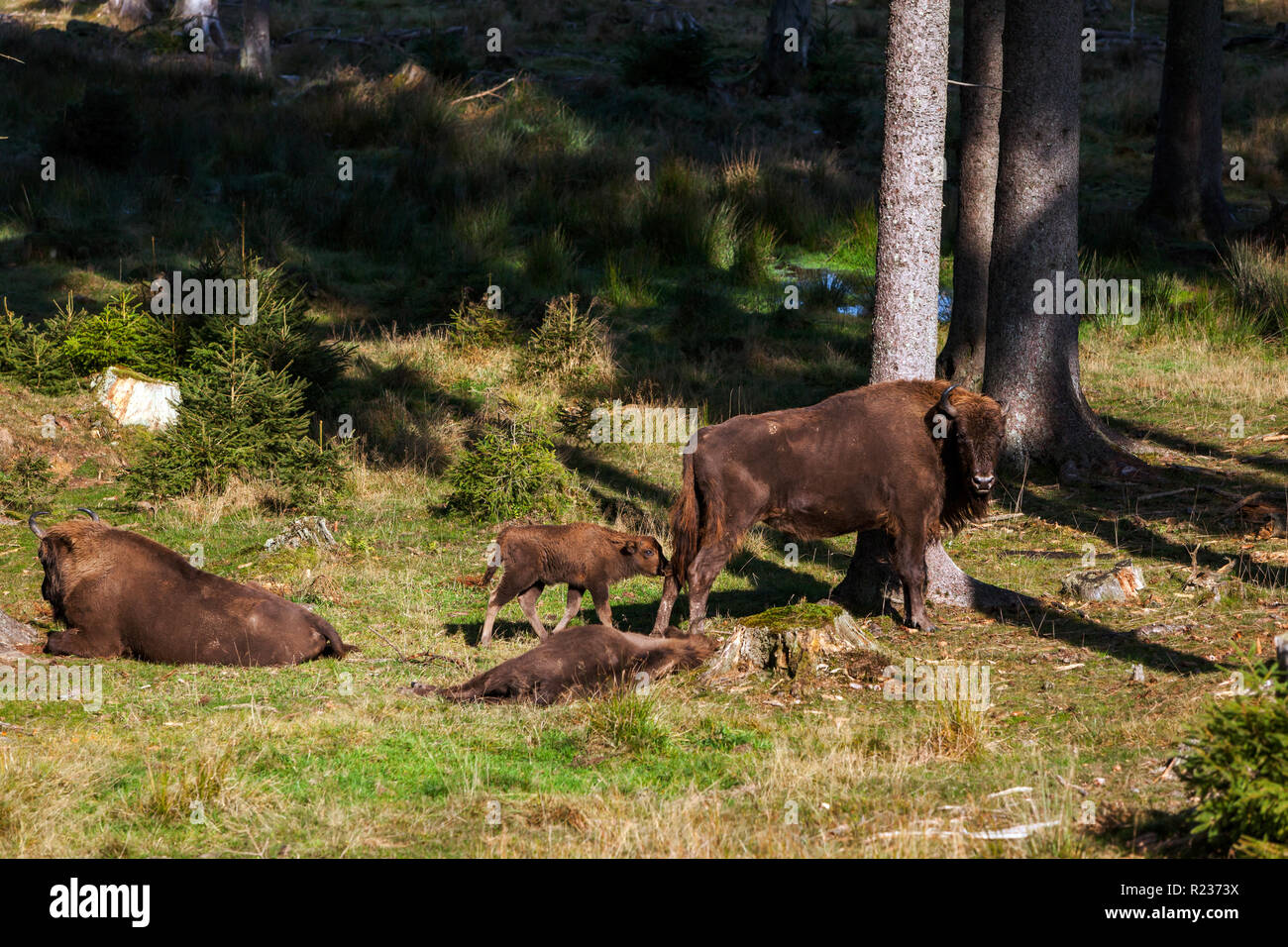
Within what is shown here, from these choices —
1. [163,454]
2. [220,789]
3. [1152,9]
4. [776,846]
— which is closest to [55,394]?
[163,454]

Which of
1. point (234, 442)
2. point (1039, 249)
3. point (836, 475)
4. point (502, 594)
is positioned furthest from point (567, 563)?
point (1039, 249)

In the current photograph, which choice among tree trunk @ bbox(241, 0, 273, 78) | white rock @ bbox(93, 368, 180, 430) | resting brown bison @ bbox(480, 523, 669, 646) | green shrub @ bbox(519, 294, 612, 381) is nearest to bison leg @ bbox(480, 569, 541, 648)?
resting brown bison @ bbox(480, 523, 669, 646)

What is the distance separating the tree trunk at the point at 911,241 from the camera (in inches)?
403

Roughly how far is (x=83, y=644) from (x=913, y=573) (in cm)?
644

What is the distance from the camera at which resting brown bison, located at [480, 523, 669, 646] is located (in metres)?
10.1

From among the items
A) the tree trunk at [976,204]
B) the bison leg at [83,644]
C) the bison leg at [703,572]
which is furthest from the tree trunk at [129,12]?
the bison leg at [703,572]

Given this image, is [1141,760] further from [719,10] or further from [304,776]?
[719,10]

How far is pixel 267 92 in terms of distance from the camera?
2797 centimetres

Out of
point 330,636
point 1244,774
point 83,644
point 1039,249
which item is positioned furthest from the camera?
point 1039,249

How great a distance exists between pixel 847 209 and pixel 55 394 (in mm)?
14200

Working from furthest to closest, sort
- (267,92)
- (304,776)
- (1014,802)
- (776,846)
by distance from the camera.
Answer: (267,92)
(304,776)
(1014,802)
(776,846)

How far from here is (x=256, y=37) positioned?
103 ft

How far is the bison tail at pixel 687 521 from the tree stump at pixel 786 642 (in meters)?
1.19

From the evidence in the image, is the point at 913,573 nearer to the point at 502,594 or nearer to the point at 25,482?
the point at 502,594
